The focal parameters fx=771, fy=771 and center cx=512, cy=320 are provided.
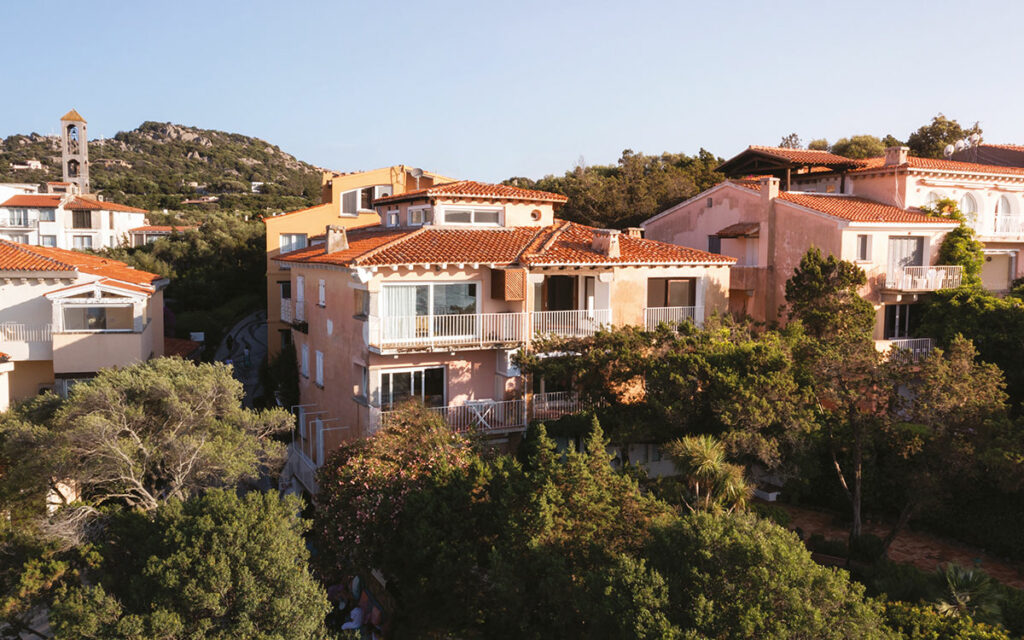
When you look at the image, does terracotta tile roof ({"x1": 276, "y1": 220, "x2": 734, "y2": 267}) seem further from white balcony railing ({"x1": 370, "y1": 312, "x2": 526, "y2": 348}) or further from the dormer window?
white balcony railing ({"x1": 370, "y1": 312, "x2": 526, "y2": 348})

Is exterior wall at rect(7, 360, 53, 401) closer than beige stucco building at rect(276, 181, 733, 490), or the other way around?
beige stucco building at rect(276, 181, 733, 490)

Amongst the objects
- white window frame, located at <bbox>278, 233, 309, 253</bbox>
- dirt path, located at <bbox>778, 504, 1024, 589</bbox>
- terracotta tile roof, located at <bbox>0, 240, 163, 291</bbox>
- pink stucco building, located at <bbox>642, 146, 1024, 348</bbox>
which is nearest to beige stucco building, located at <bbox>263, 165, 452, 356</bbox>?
white window frame, located at <bbox>278, 233, 309, 253</bbox>

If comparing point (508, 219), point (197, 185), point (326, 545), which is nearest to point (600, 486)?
point (326, 545)

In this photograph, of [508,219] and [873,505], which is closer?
[873,505]

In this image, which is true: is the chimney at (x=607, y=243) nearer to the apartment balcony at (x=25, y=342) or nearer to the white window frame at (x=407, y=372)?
the white window frame at (x=407, y=372)

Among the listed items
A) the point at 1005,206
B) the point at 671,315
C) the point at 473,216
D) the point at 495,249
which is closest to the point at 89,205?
the point at 473,216

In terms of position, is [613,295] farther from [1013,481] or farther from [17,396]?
[17,396]
